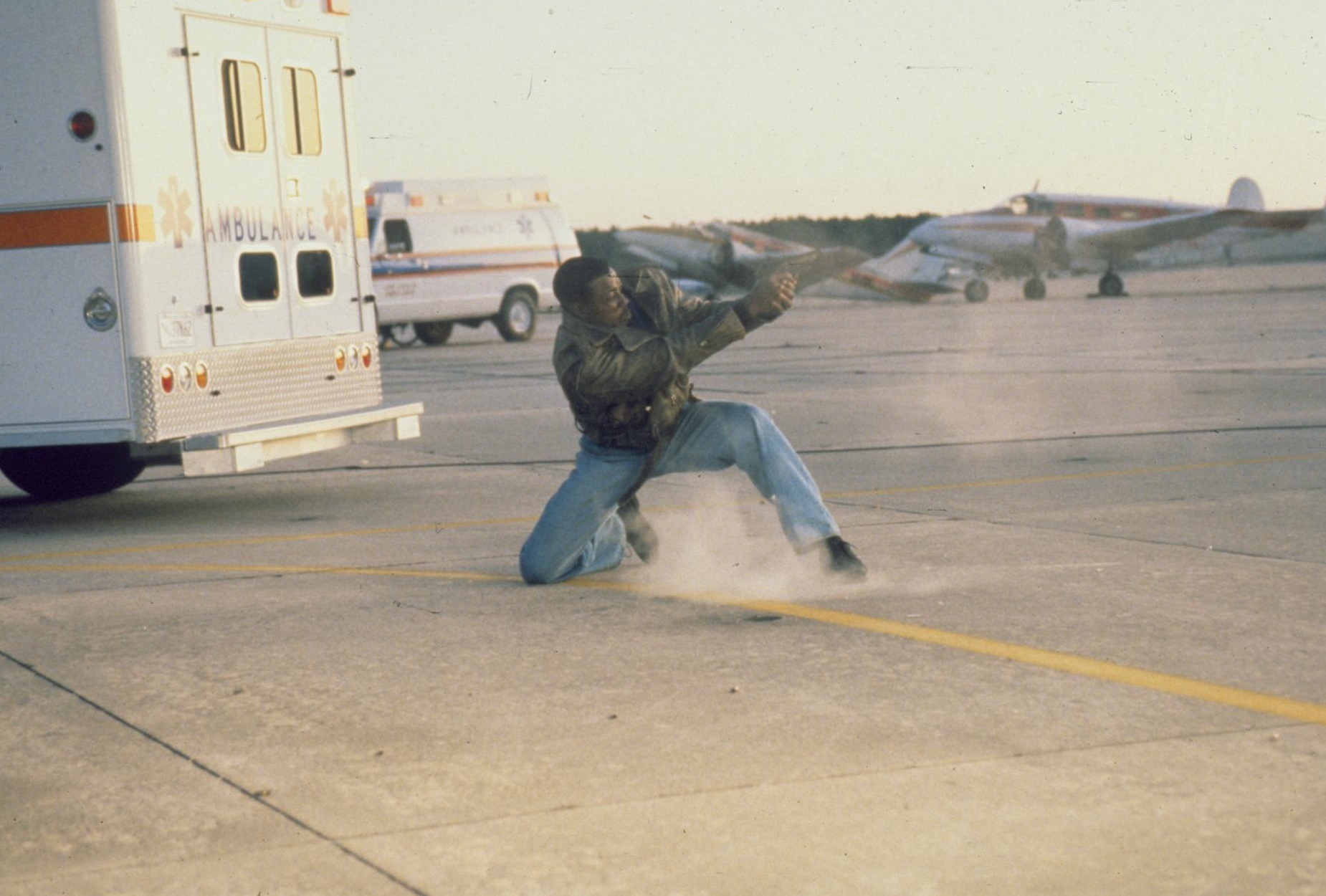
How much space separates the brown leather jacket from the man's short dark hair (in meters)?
0.10

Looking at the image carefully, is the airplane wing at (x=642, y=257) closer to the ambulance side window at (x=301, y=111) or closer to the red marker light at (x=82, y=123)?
the ambulance side window at (x=301, y=111)

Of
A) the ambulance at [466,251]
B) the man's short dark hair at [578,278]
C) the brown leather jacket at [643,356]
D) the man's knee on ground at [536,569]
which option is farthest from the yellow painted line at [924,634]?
the ambulance at [466,251]

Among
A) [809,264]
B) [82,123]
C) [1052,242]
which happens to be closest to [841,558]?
[809,264]

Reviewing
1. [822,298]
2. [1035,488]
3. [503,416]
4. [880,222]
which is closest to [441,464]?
[503,416]

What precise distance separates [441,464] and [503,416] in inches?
137

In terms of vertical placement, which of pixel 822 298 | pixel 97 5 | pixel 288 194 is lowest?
pixel 822 298

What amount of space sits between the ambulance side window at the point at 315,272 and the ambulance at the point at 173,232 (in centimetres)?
1

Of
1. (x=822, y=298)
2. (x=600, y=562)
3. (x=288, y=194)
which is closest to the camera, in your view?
(x=600, y=562)

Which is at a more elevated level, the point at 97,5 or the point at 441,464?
the point at 97,5

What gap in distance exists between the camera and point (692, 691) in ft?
16.1

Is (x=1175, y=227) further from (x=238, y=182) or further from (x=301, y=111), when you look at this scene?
(x=238, y=182)

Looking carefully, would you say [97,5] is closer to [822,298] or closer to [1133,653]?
[1133,653]

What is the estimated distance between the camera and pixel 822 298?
5394cm

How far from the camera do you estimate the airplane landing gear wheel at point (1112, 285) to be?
139 ft
